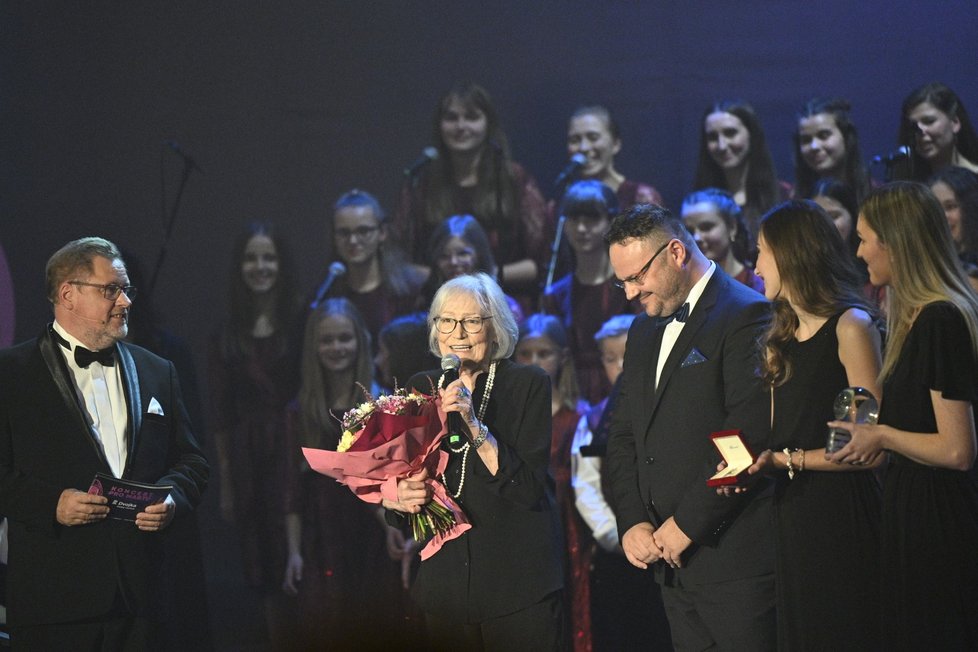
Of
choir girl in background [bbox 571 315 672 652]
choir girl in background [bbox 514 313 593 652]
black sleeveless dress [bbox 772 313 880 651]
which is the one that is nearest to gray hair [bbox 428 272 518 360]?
black sleeveless dress [bbox 772 313 880 651]

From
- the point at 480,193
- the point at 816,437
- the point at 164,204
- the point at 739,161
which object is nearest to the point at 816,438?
the point at 816,437

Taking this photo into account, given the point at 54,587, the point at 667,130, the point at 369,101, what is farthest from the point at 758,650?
the point at 369,101

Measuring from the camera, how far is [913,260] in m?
2.85

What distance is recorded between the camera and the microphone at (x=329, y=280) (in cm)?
613

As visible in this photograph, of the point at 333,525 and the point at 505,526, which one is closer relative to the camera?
the point at 505,526

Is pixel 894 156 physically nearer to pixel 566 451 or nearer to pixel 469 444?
pixel 566 451

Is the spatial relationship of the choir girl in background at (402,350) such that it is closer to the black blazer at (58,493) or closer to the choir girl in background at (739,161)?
the choir girl in background at (739,161)

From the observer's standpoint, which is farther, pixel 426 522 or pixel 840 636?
pixel 426 522

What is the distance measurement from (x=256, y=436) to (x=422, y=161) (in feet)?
6.16

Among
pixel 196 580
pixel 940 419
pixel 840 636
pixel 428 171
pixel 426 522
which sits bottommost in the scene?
pixel 196 580

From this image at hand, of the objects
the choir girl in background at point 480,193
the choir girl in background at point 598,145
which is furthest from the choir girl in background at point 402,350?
the choir girl in background at point 598,145

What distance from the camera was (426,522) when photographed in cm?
327

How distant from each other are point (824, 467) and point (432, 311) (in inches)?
52.0

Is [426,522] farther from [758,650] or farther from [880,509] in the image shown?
[880,509]
